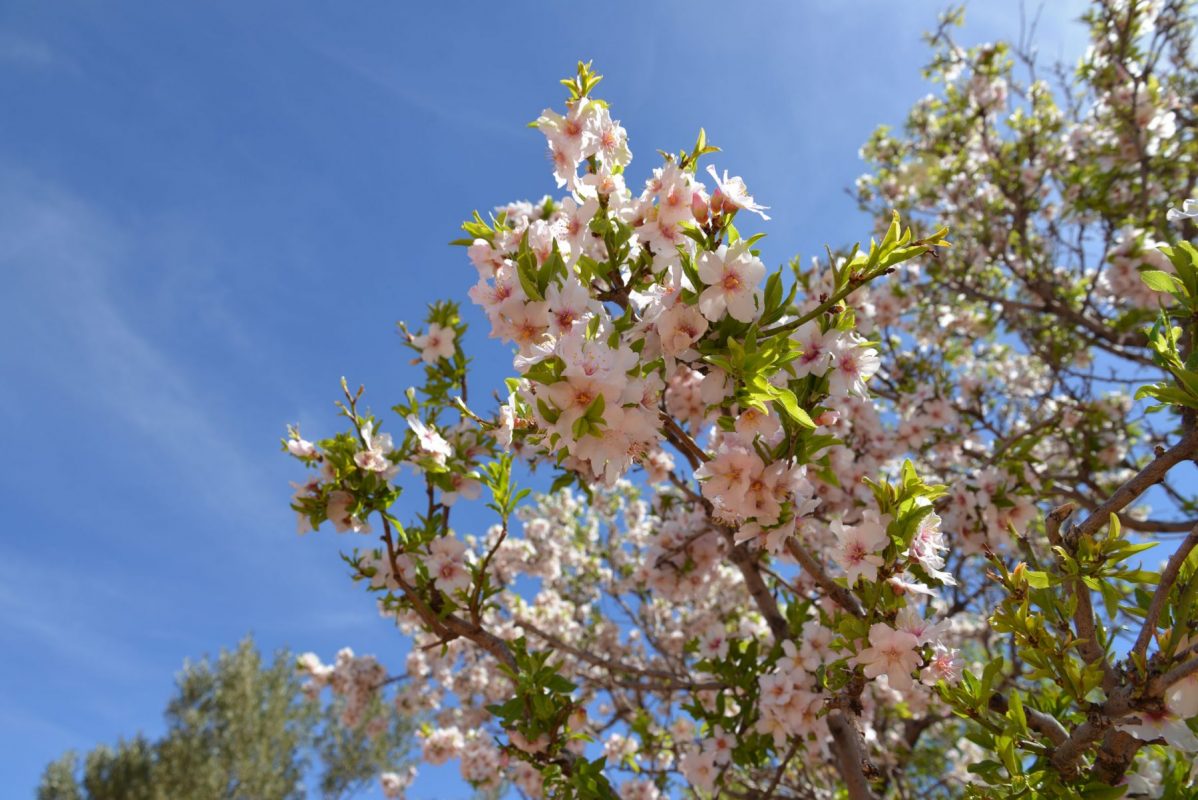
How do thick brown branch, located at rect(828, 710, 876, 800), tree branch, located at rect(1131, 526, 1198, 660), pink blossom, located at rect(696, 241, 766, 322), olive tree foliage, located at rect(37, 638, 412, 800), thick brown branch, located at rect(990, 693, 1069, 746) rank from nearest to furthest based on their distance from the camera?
tree branch, located at rect(1131, 526, 1198, 660) < pink blossom, located at rect(696, 241, 766, 322) < thick brown branch, located at rect(990, 693, 1069, 746) < thick brown branch, located at rect(828, 710, 876, 800) < olive tree foliage, located at rect(37, 638, 412, 800)

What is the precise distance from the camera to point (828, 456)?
1.99m

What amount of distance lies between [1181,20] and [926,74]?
6.34 ft

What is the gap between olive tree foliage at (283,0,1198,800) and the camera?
1598 mm

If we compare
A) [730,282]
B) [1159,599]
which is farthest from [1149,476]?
[730,282]

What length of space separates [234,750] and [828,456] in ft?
60.4

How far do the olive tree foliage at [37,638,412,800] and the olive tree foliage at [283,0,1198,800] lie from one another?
42.2 feet

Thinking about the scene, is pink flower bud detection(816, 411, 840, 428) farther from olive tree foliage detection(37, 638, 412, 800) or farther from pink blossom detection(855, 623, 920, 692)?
olive tree foliage detection(37, 638, 412, 800)

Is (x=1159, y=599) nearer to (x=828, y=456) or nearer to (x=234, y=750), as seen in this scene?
(x=828, y=456)

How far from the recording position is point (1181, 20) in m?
5.02

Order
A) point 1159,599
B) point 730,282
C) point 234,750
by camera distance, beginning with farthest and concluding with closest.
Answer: point 234,750 → point 730,282 → point 1159,599

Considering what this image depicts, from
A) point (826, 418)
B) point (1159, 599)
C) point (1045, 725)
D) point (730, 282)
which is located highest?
point (730, 282)

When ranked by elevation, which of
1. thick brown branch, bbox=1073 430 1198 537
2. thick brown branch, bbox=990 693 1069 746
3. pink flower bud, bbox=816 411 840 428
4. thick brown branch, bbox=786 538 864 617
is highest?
pink flower bud, bbox=816 411 840 428

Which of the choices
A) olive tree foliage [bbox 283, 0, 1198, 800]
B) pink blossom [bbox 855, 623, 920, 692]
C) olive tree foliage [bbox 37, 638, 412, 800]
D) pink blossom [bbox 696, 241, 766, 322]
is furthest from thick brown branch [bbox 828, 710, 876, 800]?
olive tree foliage [bbox 37, 638, 412, 800]

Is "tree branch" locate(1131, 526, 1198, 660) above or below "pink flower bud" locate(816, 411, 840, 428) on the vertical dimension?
below
